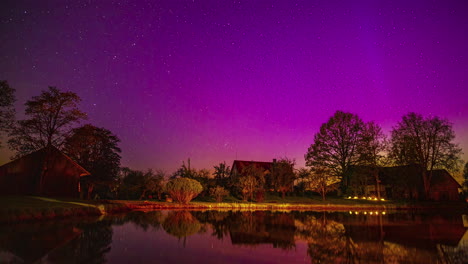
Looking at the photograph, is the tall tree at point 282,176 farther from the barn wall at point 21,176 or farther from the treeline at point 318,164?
the barn wall at point 21,176

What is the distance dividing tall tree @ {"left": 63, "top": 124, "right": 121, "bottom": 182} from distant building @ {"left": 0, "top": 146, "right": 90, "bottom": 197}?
1789mm

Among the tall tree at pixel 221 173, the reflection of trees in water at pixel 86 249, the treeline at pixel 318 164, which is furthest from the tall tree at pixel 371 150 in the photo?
the reflection of trees in water at pixel 86 249

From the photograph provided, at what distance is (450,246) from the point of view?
37.1ft

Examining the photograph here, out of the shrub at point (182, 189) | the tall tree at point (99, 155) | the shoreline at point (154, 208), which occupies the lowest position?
the shoreline at point (154, 208)

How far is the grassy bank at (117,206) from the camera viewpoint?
18.6 m

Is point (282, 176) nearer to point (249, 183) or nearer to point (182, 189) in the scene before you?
point (249, 183)

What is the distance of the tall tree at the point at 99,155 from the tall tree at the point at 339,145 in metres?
30.0

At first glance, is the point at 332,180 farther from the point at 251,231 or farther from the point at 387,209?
the point at 251,231

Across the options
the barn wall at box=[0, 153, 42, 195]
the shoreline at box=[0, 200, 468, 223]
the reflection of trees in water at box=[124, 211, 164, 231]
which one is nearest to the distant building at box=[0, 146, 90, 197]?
the barn wall at box=[0, 153, 42, 195]

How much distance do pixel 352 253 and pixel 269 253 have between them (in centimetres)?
269

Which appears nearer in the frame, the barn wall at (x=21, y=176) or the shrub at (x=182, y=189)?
the barn wall at (x=21, y=176)

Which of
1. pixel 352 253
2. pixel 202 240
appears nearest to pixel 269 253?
pixel 352 253

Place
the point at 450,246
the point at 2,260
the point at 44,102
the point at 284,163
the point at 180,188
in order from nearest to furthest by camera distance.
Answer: the point at 2,260 < the point at 450,246 < the point at 44,102 < the point at 180,188 < the point at 284,163

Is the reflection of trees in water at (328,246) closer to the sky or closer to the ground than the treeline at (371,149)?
closer to the ground
